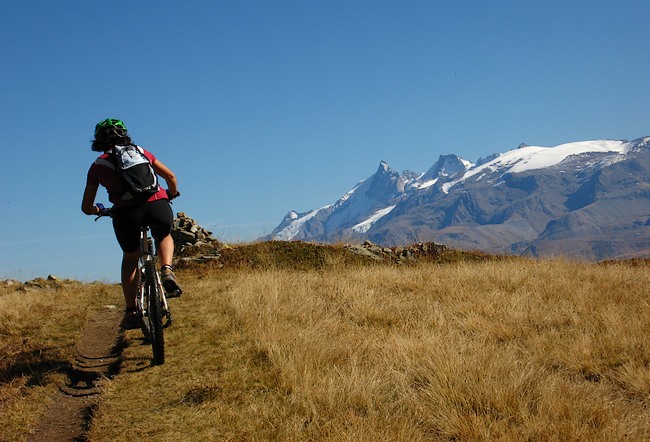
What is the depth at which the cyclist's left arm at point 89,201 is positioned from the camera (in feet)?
22.5

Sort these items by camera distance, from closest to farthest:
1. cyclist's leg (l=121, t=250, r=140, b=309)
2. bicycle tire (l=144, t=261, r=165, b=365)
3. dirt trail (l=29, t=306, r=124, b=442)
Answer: dirt trail (l=29, t=306, r=124, b=442), bicycle tire (l=144, t=261, r=165, b=365), cyclist's leg (l=121, t=250, r=140, b=309)

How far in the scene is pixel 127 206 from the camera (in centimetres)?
682

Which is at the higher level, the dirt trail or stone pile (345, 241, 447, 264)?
stone pile (345, 241, 447, 264)

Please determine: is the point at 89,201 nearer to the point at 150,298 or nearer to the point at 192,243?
the point at 150,298

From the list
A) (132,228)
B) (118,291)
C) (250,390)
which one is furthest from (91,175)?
(118,291)

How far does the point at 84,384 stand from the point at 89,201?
2.56 meters

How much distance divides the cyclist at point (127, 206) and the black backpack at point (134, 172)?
0.13 metres

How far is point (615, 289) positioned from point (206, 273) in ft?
38.2

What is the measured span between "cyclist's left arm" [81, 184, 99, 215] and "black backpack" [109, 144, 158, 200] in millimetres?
531

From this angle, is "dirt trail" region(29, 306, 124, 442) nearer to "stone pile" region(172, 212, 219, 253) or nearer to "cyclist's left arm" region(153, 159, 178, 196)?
"cyclist's left arm" region(153, 159, 178, 196)

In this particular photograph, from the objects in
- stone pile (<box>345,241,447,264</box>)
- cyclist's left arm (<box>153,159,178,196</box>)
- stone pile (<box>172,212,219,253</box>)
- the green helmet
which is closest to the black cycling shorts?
cyclist's left arm (<box>153,159,178,196</box>)

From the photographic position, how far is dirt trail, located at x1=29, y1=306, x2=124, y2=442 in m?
5.62

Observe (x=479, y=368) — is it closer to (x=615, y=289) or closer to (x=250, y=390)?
(x=250, y=390)

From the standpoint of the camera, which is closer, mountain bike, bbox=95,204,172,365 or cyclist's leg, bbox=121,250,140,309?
mountain bike, bbox=95,204,172,365
